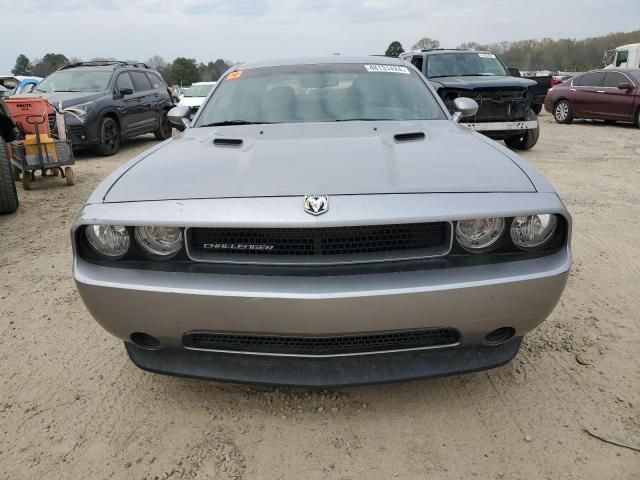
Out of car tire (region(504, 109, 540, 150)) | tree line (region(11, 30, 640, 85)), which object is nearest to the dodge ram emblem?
car tire (region(504, 109, 540, 150))

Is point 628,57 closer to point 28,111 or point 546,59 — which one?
point 28,111

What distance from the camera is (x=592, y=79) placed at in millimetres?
13031

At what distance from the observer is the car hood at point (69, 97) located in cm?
886

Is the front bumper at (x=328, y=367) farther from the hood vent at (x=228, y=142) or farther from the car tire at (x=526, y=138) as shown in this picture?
the car tire at (x=526, y=138)

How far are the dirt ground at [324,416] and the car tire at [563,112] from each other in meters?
12.2

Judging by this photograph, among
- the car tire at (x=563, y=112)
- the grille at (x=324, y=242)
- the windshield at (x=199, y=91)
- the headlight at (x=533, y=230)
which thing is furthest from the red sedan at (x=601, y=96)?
the grille at (x=324, y=242)

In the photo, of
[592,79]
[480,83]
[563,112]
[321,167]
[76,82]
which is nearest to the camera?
[321,167]

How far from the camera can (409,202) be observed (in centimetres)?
184

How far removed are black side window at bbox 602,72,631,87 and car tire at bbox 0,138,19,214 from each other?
1289cm

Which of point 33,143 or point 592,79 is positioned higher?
point 592,79

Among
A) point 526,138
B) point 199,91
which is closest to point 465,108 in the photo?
point 526,138

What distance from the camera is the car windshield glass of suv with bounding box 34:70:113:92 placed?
964cm

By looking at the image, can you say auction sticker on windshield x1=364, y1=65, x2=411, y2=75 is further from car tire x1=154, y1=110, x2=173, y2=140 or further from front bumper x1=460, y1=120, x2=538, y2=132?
car tire x1=154, y1=110, x2=173, y2=140

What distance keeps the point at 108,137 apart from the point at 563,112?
1159cm
